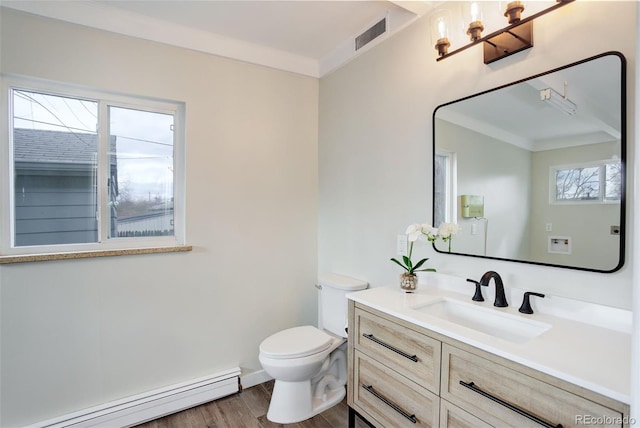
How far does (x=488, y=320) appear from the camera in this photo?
1408mm

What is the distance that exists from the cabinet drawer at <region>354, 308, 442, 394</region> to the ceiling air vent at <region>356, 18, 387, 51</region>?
1.76 metres

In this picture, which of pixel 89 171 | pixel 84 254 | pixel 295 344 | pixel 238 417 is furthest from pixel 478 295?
pixel 89 171

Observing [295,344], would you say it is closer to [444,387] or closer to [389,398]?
[389,398]

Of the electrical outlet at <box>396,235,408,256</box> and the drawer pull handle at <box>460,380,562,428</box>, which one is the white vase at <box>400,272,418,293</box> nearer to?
the electrical outlet at <box>396,235,408,256</box>

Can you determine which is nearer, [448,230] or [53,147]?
[448,230]

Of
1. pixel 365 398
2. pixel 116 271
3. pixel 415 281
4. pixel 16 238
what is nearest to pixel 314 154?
pixel 415 281

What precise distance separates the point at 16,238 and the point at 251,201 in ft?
4.56

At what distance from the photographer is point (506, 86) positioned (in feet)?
4.77

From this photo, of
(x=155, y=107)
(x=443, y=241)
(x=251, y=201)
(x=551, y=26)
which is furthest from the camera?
(x=251, y=201)

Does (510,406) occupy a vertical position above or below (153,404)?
above

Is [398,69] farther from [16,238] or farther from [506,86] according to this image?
[16,238]

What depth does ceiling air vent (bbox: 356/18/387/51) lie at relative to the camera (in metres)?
2.04

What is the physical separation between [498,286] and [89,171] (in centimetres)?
241

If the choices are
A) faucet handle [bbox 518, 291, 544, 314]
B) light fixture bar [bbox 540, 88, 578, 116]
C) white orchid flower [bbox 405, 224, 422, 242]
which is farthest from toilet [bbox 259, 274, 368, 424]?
light fixture bar [bbox 540, 88, 578, 116]
